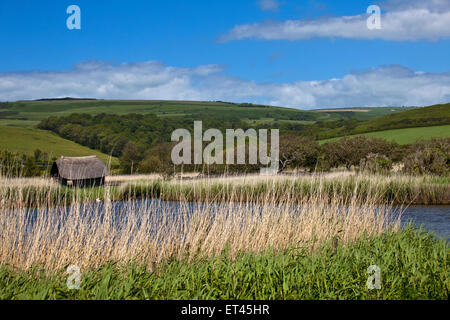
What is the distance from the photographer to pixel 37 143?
63.8 metres

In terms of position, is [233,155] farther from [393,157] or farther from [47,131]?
[47,131]

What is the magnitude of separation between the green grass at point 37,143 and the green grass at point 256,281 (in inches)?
2127

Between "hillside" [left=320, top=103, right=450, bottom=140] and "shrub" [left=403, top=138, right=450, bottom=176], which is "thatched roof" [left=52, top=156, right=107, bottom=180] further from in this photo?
"hillside" [left=320, top=103, right=450, bottom=140]

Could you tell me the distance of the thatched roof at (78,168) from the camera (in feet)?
87.3

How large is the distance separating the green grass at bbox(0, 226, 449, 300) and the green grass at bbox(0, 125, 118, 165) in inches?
2127

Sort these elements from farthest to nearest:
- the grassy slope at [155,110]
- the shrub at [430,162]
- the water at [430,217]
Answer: the grassy slope at [155,110]
the shrub at [430,162]
the water at [430,217]

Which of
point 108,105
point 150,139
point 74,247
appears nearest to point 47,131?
point 150,139

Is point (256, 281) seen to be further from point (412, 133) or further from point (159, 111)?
point (159, 111)

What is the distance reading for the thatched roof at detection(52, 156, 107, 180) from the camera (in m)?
26.6

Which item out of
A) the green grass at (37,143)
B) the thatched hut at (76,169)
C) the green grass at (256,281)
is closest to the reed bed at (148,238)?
the green grass at (256,281)
